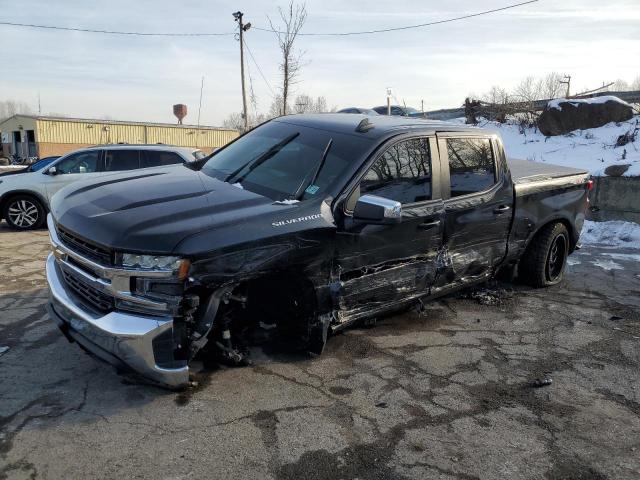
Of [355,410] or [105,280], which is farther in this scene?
[355,410]

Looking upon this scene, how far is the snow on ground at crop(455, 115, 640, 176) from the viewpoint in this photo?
1190cm

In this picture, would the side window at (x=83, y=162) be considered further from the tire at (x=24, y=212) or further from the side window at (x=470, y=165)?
the side window at (x=470, y=165)

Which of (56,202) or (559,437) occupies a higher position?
(56,202)

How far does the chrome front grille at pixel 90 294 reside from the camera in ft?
10.5

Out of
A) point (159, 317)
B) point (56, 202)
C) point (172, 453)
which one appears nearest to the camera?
point (172, 453)

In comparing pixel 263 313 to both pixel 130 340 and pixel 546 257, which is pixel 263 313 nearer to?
pixel 130 340

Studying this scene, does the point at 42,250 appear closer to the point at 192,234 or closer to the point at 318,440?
the point at 192,234

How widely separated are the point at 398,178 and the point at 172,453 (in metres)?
2.60

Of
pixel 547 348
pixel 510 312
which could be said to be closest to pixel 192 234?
pixel 547 348

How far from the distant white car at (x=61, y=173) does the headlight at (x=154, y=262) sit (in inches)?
257

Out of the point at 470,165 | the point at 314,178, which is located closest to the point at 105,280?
the point at 314,178

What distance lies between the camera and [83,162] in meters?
9.78

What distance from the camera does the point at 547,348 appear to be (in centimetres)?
462

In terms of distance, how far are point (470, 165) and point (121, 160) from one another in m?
7.28
